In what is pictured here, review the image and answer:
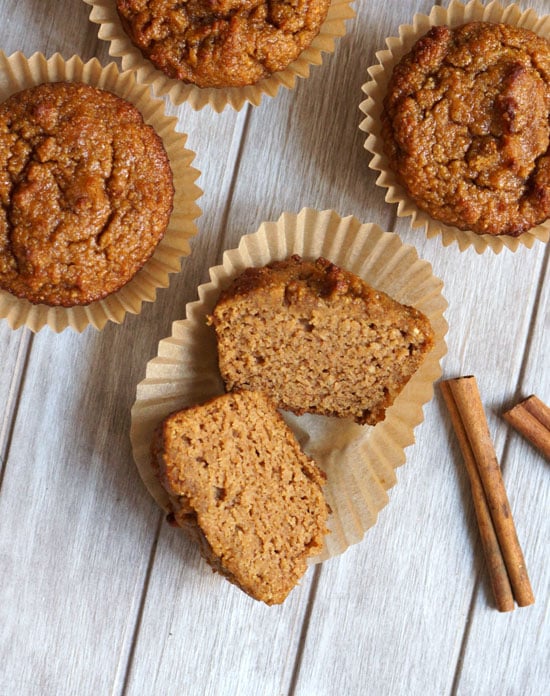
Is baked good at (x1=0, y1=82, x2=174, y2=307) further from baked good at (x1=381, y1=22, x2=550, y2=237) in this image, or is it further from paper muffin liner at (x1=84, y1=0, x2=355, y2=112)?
baked good at (x1=381, y1=22, x2=550, y2=237)

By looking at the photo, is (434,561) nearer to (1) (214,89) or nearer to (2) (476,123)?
(2) (476,123)

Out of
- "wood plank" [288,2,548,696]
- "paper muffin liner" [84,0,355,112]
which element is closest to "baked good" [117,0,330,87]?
"paper muffin liner" [84,0,355,112]

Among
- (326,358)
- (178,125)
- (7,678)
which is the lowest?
(7,678)

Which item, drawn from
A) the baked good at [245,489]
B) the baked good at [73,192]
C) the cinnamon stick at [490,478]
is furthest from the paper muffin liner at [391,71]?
the baked good at [245,489]

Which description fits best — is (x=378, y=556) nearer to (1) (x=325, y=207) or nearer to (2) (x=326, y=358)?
(2) (x=326, y=358)

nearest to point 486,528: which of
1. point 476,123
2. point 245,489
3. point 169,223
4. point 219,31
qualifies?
point 245,489

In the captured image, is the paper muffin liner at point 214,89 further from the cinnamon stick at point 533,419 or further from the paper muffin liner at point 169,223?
the cinnamon stick at point 533,419

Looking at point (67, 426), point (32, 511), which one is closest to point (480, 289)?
point (67, 426)
